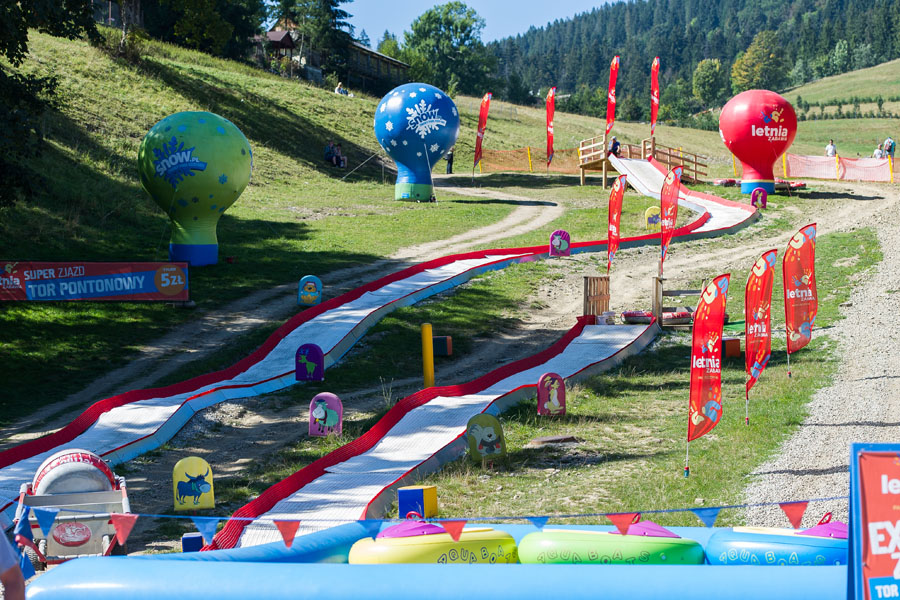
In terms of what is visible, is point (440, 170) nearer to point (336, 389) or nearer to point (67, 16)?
point (67, 16)

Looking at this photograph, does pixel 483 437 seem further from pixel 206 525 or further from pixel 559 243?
pixel 559 243

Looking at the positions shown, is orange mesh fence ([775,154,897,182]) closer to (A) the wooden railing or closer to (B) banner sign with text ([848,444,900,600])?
(A) the wooden railing

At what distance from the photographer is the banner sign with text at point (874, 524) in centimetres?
565

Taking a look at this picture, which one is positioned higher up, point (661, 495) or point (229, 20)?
point (229, 20)

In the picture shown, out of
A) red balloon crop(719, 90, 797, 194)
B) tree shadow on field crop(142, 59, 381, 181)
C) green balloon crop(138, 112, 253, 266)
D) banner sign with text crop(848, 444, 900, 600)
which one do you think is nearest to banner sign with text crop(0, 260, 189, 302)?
green balloon crop(138, 112, 253, 266)

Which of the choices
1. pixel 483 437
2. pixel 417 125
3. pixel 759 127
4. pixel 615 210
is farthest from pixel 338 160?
pixel 483 437

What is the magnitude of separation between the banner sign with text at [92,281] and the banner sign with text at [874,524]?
20808 mm

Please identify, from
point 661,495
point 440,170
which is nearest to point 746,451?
point 661,495

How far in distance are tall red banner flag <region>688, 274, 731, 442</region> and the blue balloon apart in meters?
28.7

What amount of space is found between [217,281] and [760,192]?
23578mm

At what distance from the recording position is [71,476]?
35.2 feet

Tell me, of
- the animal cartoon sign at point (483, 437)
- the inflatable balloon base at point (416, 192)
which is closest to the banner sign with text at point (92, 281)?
the animal cartoon sign at point (483, 437)

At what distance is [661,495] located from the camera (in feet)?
39.9

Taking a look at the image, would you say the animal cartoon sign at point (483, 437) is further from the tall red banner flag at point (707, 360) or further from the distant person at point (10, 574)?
the distant person at point (10, 574)
